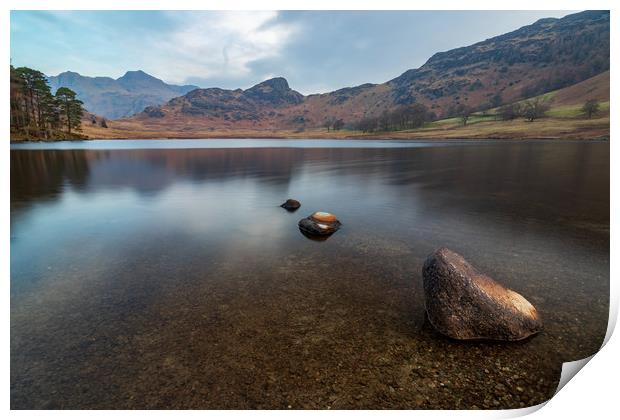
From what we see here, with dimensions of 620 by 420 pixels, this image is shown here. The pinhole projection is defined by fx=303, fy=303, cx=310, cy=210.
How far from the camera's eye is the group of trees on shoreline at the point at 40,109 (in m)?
106

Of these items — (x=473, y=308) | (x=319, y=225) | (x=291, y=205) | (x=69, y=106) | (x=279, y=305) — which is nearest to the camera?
(x=473, y=308)

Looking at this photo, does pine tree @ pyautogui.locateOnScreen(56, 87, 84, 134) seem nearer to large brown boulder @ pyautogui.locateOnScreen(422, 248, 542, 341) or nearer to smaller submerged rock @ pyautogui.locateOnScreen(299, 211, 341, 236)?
smaller submerged rock @ pyautogui.locateOnScreen(299, 211, 341, 236)

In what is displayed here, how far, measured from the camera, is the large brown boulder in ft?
25.2

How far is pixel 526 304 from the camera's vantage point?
26.8 feet

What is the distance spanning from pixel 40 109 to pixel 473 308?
161m

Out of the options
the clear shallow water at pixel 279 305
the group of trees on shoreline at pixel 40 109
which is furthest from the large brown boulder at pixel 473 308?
the group of trees on shoreline at pixel 40 109

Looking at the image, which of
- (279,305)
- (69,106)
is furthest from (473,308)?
(69,106)

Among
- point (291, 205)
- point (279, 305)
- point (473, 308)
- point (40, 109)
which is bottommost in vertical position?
point (279, 305)

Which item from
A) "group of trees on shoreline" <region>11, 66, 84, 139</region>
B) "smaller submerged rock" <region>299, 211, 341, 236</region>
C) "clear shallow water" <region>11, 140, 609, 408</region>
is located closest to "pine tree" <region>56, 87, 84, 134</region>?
"group of trees on shoreline" <region>11, 66, 84, 139</region>

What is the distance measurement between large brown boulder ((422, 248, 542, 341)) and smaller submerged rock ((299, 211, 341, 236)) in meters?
8.47

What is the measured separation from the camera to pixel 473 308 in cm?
779

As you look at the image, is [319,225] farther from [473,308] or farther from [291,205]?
[473,308]
